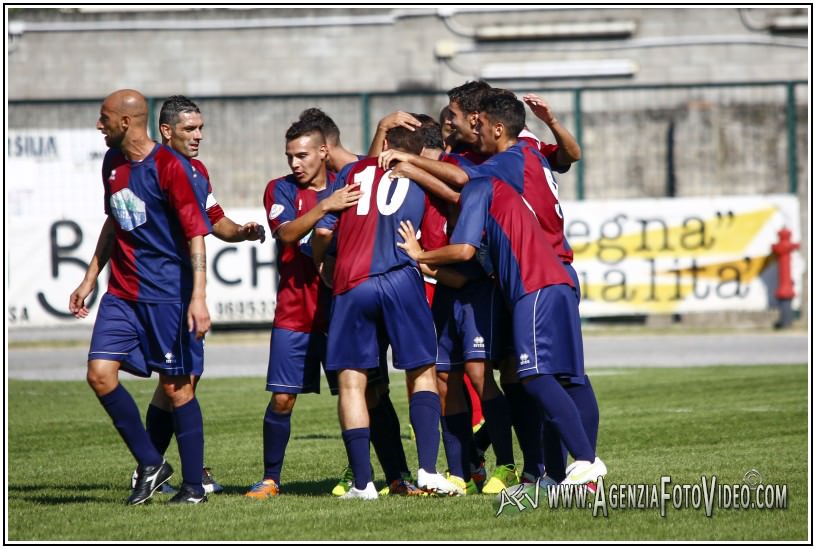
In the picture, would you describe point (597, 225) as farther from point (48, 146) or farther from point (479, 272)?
point (479, 272)

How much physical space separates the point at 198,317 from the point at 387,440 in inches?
56.2

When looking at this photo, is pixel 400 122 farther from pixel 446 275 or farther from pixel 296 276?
pixel 296 276

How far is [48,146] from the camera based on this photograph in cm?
2095

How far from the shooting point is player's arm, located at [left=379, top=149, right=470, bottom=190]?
6805 millimetres

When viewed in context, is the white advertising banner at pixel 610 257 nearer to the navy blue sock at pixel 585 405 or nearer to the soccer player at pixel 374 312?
the soccer player at pixel 374 312

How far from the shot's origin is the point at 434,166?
270 inches

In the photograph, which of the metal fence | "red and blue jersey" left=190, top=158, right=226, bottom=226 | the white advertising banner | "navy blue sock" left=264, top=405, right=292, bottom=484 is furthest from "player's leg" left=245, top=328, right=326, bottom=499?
the metal fence

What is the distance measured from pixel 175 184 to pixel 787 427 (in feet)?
17.0

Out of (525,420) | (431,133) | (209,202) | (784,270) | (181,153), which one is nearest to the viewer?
(525,420)

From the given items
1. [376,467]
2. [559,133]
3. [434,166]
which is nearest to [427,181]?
Answer: [434,166]

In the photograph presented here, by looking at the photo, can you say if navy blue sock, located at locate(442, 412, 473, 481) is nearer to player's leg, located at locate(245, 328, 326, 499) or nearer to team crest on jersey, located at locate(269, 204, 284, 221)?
player's leg, located at locate(245, 328, 326, 499)

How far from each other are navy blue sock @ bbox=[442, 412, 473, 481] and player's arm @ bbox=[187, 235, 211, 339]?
4.90 feet

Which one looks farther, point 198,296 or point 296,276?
point 296,276

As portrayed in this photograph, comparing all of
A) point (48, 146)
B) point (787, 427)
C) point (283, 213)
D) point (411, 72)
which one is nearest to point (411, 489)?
point (283, 213)
